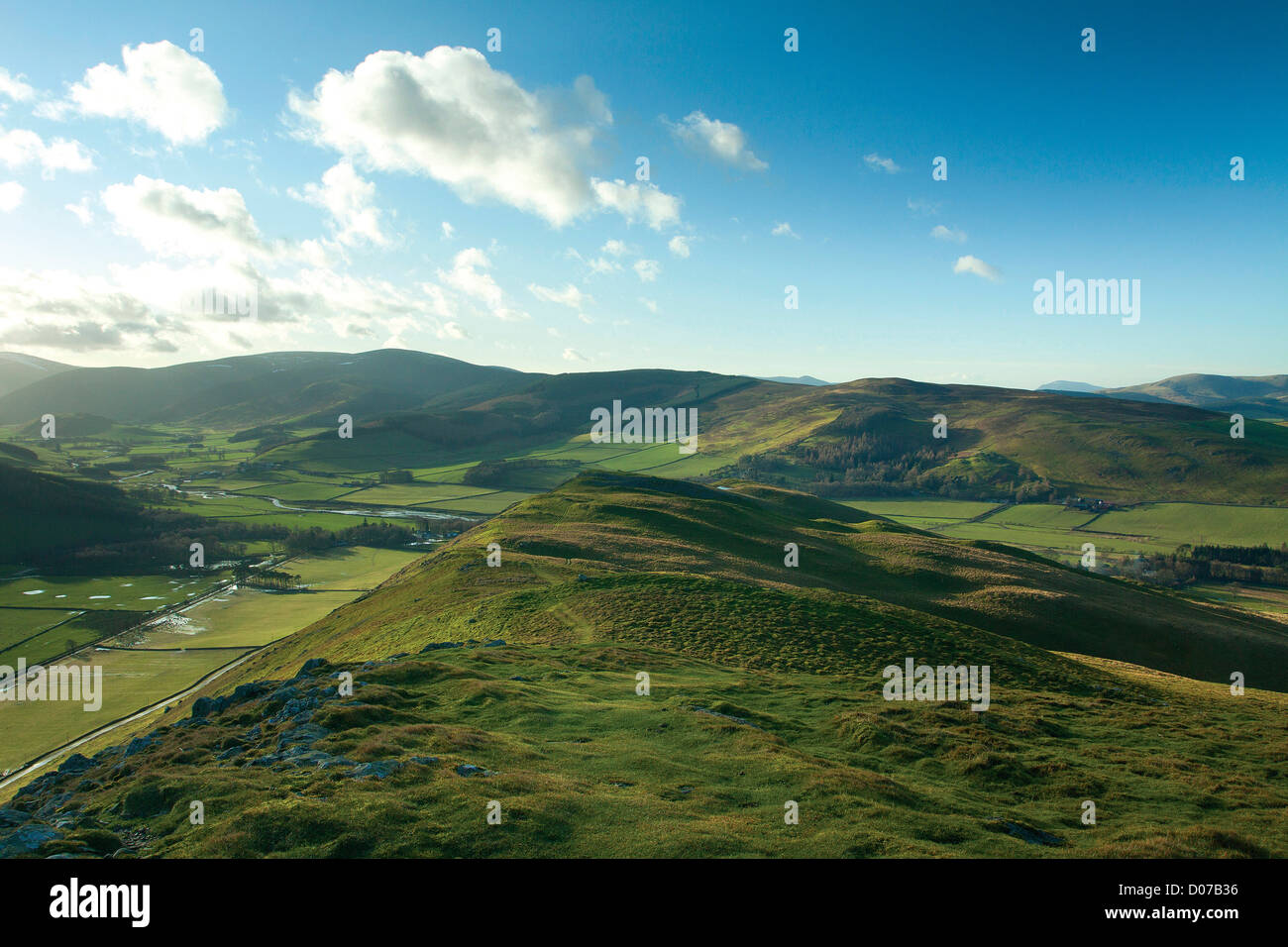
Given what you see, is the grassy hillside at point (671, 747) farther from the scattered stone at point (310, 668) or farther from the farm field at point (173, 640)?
the farm field at point (173, 640)

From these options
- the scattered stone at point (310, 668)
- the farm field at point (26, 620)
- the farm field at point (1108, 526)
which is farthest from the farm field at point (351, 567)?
the farm field at point (1108, 526)

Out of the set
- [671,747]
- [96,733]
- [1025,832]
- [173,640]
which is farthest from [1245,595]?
[173,640]

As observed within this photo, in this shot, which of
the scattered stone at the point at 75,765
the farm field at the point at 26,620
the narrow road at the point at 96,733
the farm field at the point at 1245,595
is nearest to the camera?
the scattered stone at the point at 75,765

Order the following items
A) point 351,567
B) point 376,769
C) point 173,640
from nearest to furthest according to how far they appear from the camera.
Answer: point 376,769 → point 173,640 → point 351,567

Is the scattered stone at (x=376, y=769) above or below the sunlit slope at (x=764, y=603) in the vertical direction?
above

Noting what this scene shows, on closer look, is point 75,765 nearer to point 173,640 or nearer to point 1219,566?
point 173,640

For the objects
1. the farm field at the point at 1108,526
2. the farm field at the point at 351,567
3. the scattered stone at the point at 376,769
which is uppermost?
the scattered stone at the point at 376,769
